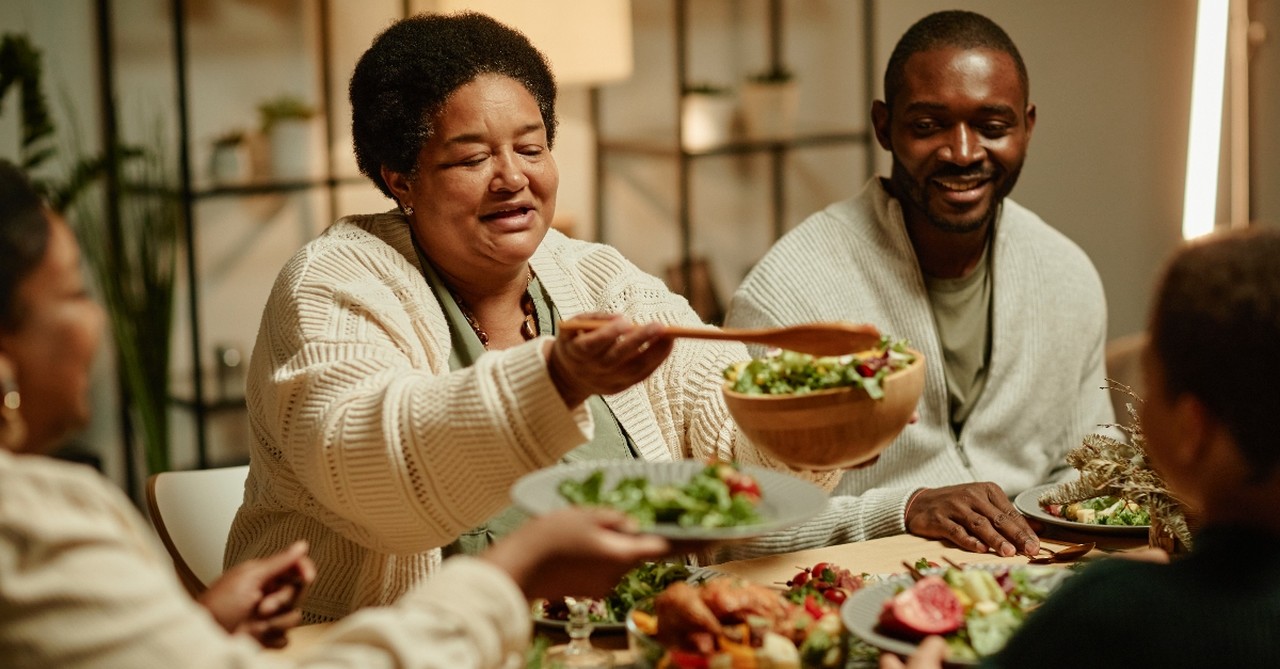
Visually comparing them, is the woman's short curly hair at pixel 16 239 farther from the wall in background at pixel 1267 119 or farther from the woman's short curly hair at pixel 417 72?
the wall in background at pixel 1267 119

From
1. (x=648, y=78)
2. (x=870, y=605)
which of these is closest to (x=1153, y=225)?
(x=648, y=78)

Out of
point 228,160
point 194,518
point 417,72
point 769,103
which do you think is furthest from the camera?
point 769,103

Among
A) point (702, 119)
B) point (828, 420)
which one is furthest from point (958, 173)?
point (702, 119)

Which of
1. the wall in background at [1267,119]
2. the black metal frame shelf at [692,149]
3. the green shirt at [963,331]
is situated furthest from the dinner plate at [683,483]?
the wall in background at [1267,119]

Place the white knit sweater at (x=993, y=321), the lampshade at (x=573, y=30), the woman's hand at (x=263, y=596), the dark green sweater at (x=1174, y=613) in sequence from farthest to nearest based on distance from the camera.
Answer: the lampshade at (x=573, y=30)
the white knit sweater at (x=993, y=321)
the woman's hand at (x=263, y=596)
the dark green sweater at (x=1174, y=613)

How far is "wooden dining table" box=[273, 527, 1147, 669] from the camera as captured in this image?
1.94 meters

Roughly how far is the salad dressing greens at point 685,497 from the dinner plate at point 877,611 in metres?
0.18

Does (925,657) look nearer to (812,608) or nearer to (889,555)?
(812,608)

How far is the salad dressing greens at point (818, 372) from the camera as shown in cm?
161

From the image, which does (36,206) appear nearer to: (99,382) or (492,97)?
(492,97)

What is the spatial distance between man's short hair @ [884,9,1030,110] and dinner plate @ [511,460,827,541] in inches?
60.0

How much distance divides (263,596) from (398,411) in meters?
0.33

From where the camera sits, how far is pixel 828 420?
1592 millimetres

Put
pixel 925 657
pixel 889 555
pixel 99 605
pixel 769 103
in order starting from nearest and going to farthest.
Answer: pixel 99 605 < pixel 925 657 < pixel 889 555 < pixel 769 103
